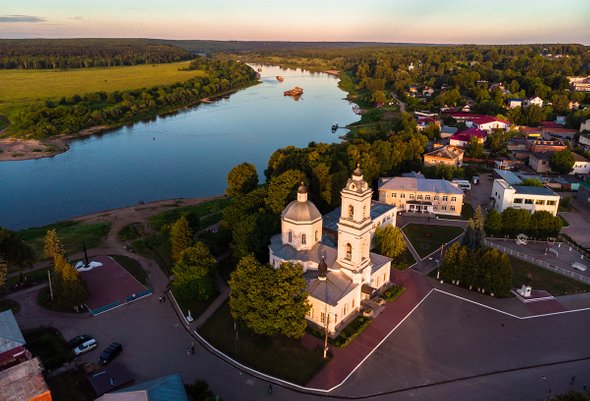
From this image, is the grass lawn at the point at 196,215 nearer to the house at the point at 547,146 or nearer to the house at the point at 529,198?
the house at the point at 529,198

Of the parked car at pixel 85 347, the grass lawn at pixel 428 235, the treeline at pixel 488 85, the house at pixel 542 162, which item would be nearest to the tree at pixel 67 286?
the parked car at pixel 85 347

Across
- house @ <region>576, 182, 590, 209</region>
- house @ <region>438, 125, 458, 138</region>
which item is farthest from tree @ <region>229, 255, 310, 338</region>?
house @ <region>438, 125, 458, 138</region>

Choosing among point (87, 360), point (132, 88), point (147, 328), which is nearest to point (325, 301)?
point (147, 328)

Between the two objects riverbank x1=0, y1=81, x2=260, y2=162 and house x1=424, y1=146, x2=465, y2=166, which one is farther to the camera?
riverbank x1=0, y1=81, x2=260, y2=162

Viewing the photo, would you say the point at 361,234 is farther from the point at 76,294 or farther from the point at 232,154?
the point at 232,154

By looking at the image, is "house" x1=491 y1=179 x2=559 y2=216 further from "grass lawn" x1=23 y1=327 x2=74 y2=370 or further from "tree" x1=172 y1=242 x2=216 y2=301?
"grass lawn" x1=23 y1=327 x2=74 y2=370

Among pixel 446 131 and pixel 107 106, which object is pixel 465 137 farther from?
pixel 107 106

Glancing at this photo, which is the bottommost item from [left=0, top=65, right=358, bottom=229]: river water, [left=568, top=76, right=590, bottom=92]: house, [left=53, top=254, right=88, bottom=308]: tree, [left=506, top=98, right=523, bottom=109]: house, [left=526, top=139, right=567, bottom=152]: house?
[left=0, top=65, right=358, bottom=229]: river water

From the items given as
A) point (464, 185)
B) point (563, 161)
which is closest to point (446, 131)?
point (563, 161)
